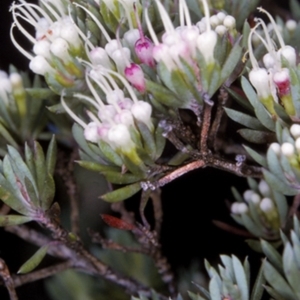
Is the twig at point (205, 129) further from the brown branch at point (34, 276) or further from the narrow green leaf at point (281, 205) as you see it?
the brown branch at point (34, 276)

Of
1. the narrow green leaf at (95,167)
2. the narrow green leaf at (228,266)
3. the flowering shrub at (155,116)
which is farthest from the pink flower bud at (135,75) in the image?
the narrow green leaf at (228,266)

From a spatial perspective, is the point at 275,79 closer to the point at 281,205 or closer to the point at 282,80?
the point at 282,80

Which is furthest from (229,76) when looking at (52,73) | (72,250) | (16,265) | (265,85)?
(16,265)

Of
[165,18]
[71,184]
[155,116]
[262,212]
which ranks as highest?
[165,18]

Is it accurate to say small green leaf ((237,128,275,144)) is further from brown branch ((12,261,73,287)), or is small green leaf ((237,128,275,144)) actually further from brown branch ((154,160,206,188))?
brown branch ((12,261,73,287))

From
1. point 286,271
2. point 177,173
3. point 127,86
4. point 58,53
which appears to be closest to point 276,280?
point 286,271

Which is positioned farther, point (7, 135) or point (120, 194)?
point (7, 135)
